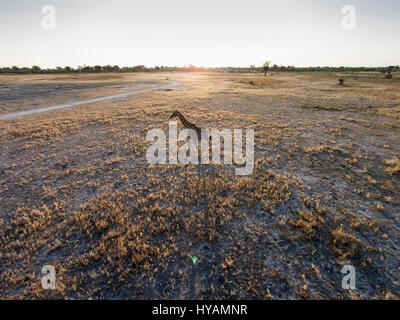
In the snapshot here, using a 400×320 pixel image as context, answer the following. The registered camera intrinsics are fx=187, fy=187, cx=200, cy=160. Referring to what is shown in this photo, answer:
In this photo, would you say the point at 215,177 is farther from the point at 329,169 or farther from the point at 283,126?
the point at 283,126

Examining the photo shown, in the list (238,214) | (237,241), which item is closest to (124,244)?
(237,241)

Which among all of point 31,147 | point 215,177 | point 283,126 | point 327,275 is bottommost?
point 327,275

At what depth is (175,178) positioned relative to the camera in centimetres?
759

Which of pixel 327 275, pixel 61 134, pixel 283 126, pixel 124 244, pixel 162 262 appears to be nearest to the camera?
pixel 327 275

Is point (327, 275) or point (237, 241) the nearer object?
point (327, 275)

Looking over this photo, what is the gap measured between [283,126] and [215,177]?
8809mm

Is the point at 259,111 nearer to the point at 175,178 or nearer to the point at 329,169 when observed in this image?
the point at 329,169

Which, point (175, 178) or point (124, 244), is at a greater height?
point (175, 178)
